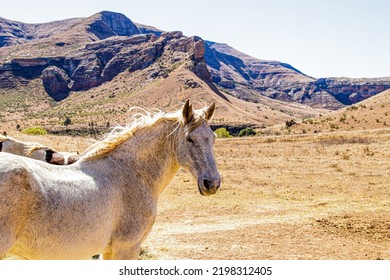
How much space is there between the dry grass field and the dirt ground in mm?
19

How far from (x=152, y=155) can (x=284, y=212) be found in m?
9.77

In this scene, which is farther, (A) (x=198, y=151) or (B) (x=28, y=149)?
(B) (x=28, y=149)

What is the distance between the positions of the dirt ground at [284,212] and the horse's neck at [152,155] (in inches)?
183

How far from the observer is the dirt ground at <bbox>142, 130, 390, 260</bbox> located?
9.23 metres

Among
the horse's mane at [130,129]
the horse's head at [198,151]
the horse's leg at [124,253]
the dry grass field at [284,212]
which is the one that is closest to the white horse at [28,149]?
the dry grass field at [284,212]

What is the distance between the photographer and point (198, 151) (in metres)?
4.30

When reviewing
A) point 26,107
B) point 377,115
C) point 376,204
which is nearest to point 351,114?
point 377,115

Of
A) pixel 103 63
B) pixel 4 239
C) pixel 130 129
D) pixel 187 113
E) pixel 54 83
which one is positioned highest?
pixel 187 113

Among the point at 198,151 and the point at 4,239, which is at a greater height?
the point at 198,151

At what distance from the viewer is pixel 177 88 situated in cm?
10725

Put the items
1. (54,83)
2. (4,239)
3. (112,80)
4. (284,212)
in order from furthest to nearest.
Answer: (112,80) → (54,83) → (284,212) → (4,239)

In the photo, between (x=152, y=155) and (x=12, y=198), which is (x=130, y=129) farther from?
(x=12, y=198)

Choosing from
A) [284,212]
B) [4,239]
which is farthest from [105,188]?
[284,212]

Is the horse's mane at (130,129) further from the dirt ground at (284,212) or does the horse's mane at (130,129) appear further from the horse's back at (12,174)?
the dirt ground at (284,212)
